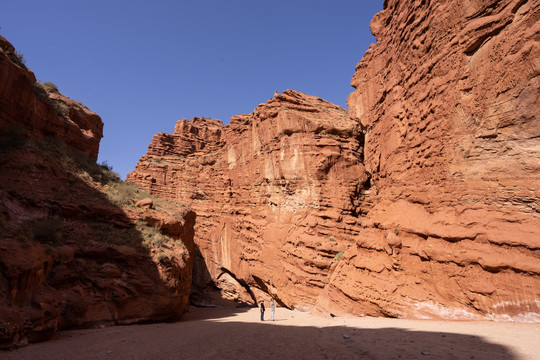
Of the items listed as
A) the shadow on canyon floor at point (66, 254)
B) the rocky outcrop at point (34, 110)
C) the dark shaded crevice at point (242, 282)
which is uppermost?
the rocky outcrop at point (34, 110)

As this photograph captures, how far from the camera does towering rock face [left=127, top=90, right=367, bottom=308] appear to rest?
56.2 ft

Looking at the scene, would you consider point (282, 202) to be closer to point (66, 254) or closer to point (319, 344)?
point (66, 254)

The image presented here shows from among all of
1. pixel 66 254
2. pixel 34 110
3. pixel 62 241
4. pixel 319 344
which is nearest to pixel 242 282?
pixel 62 241

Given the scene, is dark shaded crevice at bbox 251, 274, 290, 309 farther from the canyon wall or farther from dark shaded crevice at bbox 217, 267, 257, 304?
dark shaded crevice at bbox 217, 267, 257, 304

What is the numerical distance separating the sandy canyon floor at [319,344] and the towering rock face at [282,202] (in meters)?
8.66

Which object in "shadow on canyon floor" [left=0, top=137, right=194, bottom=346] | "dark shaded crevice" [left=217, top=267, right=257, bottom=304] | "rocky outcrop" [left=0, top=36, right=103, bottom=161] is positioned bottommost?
"dark shaded crevice" [left=217, top=267, right=257, bottom=304]

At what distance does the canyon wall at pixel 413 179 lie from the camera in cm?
739

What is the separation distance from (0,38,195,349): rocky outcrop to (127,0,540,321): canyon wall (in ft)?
25.0

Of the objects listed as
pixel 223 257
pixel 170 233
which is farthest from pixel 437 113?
pixel 223 257

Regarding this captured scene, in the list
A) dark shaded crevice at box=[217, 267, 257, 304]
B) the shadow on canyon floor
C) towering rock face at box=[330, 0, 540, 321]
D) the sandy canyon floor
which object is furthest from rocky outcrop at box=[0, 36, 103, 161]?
towering rock face at box=[330, 0, 540, 321]

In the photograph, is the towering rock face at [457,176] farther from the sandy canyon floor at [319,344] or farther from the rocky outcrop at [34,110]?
the rocky outcrop at [34,110]

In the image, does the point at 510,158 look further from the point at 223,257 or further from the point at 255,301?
the point at 223,257

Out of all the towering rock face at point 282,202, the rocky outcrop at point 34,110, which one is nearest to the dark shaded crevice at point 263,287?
A: the towering rock face at point 282,202

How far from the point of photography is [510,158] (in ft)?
24.9
